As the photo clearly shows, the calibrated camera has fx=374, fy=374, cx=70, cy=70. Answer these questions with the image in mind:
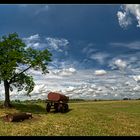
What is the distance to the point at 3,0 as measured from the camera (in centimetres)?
1602

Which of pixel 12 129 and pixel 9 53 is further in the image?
pixel 9 53

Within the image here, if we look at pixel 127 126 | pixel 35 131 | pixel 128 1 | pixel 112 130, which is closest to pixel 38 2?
pixel 128 1

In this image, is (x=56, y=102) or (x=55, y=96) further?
(x=55, y=96)

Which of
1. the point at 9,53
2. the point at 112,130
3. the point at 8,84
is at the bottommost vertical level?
the point at 112,130

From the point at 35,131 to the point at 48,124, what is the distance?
12.8ft

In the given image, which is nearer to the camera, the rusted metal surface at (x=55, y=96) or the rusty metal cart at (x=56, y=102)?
the rusty metal cart at (x=56, y=102)

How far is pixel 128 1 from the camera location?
52.3 feet

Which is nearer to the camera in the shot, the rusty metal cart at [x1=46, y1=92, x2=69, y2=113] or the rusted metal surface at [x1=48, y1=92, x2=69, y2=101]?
the rusty metal cart at [x1=46, y1=92, x2=69, y2=113]

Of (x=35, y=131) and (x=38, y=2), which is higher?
(x=38, y=2)

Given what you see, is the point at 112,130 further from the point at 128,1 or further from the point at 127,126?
the point at 128,1

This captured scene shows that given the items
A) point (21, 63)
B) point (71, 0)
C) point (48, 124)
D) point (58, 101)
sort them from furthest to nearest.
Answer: point (21, 63), point (58, 101), point (48, 124), point (71, 0)

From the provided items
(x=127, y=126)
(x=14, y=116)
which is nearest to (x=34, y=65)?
(x=14, y=116)

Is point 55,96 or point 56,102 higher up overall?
point 55,96

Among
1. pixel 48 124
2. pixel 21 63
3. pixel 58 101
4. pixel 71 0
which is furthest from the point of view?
pixel 21 63
